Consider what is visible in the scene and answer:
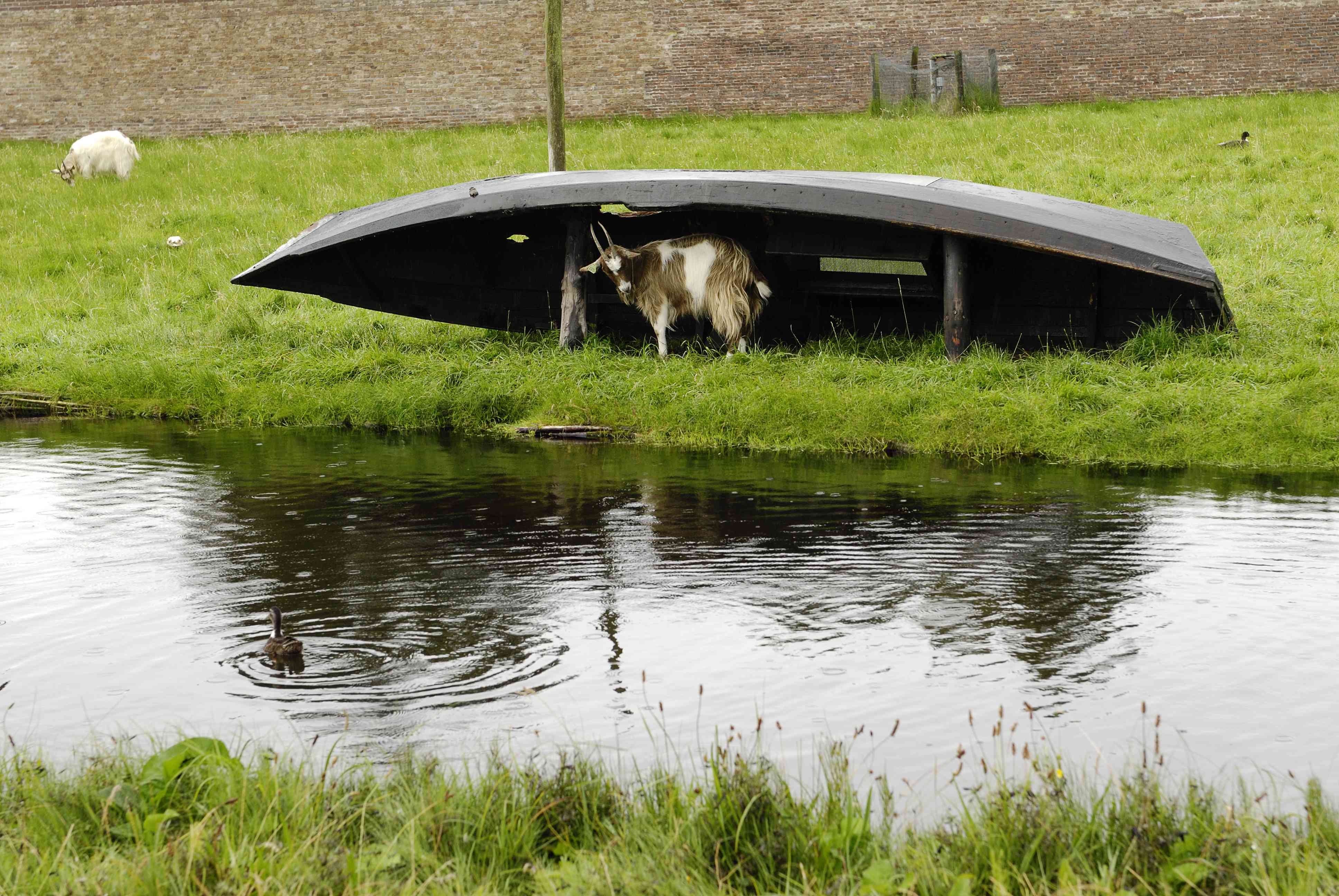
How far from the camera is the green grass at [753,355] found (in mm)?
9875

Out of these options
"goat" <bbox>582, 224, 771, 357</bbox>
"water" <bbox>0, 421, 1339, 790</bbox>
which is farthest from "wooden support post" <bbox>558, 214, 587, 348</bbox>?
"water" <bbox>0, 421, 1339, 790</bbox>

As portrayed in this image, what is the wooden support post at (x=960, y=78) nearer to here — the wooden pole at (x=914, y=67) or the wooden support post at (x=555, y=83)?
the wooden pole at (x=914, y=67)

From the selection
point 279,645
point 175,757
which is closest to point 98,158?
point 279,645

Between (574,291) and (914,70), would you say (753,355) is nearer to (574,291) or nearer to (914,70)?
(574,291)

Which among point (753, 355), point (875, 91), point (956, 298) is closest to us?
point (956, 298)

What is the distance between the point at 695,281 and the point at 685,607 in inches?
238

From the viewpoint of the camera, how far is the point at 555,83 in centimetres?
1661

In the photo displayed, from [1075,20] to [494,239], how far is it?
17.8 metres

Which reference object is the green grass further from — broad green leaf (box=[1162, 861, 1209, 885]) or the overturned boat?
broad green leaf (box=[1162, 861, 1209, 885])

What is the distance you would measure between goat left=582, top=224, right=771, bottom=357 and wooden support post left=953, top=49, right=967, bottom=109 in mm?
15306

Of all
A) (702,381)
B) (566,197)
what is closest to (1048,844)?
(702,381)

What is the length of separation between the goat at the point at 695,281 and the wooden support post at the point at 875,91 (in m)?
15.5

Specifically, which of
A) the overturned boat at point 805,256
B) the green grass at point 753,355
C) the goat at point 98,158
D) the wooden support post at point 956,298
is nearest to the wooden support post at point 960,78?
the green grass at point 753,355

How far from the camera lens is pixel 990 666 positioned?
16.4 ft
